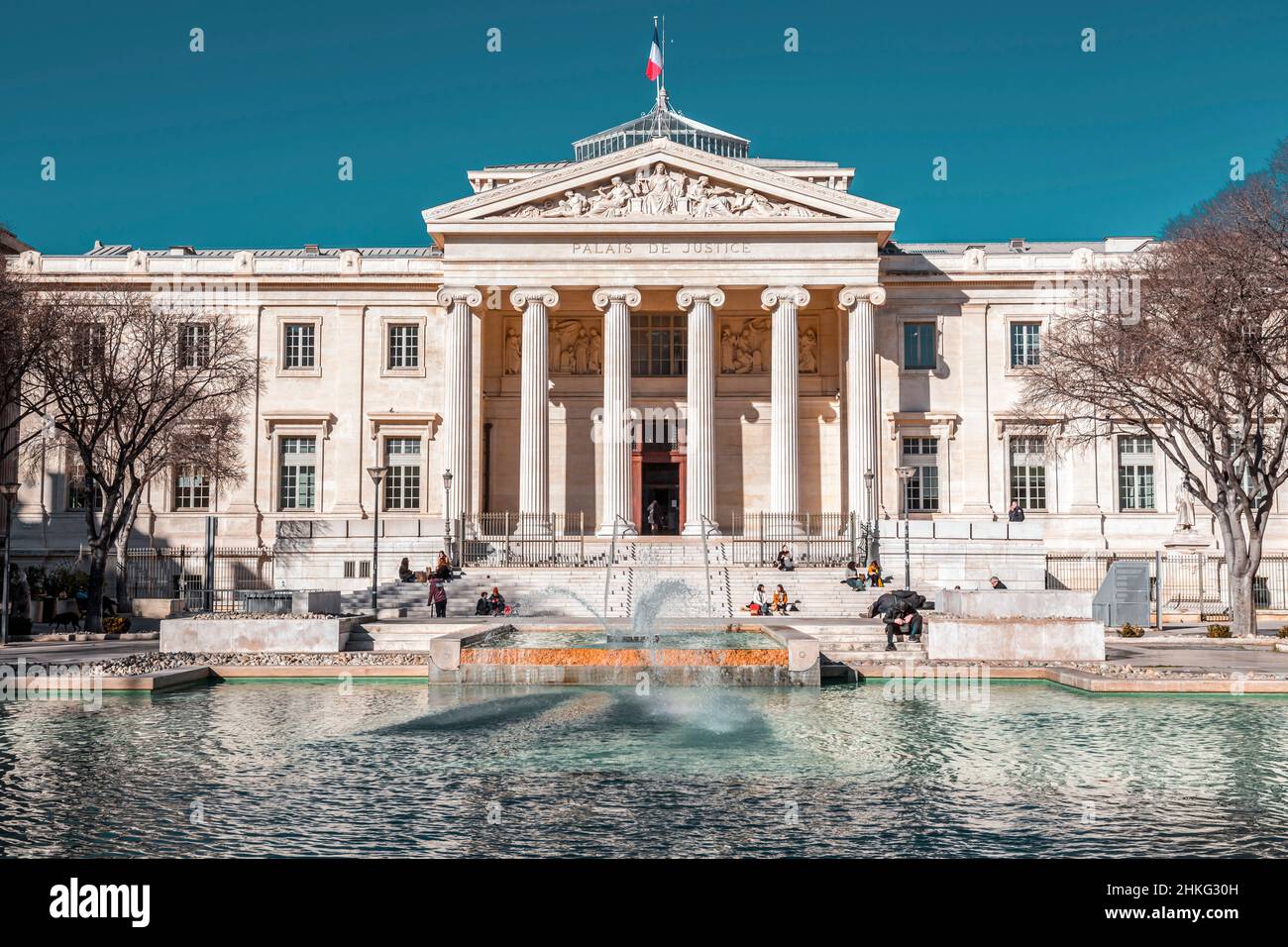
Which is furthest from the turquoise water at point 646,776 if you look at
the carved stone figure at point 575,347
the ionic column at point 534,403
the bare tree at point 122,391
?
the carved stone figure at point 575,347

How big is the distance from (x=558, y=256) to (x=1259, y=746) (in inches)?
1455

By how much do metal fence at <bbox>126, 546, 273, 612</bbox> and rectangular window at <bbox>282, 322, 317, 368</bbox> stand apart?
8955mm

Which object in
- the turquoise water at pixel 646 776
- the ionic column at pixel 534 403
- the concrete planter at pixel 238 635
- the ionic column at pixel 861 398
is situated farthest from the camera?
the ionic column at pixel 861 398

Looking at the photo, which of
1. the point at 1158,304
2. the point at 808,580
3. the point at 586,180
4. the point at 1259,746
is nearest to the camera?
the point at 1259,746

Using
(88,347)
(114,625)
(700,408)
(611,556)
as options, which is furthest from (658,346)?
(114,625)

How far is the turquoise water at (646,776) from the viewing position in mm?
10141

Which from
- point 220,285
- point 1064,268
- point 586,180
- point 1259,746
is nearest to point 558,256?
point 586,180

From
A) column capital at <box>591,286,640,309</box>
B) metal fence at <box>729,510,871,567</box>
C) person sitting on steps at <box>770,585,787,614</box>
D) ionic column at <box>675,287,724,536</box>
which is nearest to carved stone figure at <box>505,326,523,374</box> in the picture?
column capital at <box>591,286,640,309</box>

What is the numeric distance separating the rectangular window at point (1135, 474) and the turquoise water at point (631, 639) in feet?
101

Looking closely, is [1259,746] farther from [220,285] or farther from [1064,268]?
[220,285]

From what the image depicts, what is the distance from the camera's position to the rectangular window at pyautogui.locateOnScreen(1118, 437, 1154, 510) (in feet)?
168

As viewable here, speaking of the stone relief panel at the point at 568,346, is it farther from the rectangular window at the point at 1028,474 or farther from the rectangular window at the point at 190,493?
the rectangular window at the point at 1028,474

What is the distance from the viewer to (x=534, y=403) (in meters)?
47.2
